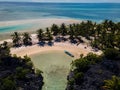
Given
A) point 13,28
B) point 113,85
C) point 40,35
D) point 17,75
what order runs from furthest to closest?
point 13,28
point 40,35
point 17,75
point 113,85

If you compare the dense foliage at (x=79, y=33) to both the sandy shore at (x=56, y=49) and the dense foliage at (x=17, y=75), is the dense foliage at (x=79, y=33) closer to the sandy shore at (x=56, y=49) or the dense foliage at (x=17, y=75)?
the sandy shore at (x=56, y=49)

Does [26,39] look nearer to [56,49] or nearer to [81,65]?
[56,49]

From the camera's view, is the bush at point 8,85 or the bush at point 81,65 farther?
the bush at point 81,65

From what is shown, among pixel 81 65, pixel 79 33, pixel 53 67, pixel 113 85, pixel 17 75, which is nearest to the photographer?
pixel 113 85

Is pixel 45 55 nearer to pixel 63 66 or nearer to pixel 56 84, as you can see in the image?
pixel 63 66

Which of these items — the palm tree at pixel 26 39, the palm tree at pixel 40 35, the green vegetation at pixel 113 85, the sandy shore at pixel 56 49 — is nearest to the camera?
the green vegetation at pixel 113 85

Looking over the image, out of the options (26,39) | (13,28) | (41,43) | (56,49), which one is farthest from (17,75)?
(13,28)

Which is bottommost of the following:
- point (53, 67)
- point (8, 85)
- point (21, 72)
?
point (53, 67)

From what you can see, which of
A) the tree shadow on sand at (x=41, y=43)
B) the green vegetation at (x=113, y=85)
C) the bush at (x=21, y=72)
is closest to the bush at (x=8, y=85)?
the bush at (x=21, y=72)

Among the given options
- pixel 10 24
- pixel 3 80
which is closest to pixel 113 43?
pixel 3 80

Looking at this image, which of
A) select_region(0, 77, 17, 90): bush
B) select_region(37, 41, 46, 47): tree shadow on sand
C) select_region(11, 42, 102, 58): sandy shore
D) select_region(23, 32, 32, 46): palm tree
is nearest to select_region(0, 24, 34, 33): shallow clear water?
select_region(23, 32, 32, 46): palm tree
